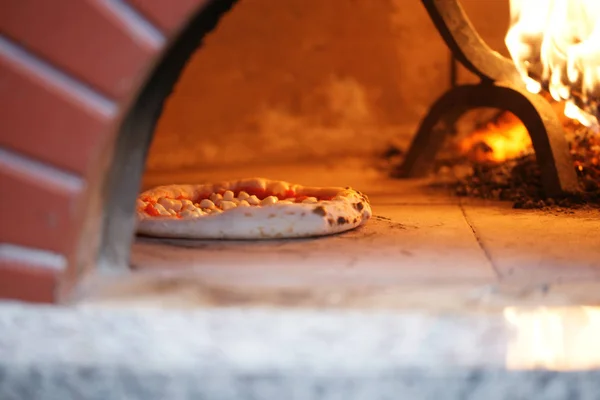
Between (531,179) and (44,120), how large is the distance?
1.33m

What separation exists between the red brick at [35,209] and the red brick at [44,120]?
31 mm

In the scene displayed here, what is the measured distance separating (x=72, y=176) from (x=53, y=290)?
0.48 ft

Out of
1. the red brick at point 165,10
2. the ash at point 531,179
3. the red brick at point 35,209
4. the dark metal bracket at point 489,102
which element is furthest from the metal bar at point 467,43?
the red brick at point 35,209

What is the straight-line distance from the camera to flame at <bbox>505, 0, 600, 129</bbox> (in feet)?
5.37

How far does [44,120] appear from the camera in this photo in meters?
0.89

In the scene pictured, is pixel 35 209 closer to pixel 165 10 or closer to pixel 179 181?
pixel 165 10

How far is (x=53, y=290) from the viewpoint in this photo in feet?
3.03

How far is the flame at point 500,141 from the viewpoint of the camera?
2164mm

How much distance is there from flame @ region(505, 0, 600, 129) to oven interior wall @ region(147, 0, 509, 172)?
0.82 meters

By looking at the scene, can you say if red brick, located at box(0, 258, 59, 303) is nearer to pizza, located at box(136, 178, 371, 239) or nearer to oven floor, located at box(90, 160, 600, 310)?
oven floor, located at box(90, 160, 600, 310)

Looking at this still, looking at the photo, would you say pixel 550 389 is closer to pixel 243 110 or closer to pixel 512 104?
pixel 512 104

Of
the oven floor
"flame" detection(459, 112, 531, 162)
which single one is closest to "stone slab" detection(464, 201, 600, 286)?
the oven floor

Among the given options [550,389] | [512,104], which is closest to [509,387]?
[550,389]

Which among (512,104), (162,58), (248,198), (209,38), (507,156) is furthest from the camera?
(209,38)
